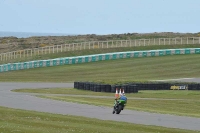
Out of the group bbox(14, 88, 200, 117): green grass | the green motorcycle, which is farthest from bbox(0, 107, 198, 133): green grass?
bbox(14, 88, 200, 117): green grass

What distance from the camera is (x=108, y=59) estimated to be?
246 feet

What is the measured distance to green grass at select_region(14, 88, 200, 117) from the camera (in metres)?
31.2

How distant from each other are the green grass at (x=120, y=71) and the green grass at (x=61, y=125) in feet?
97.7

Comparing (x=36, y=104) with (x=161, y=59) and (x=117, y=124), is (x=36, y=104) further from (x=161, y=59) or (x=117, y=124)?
(x=161, y=59)

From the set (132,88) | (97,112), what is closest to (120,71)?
(132,88)

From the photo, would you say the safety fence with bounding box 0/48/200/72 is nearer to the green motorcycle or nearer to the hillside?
the hillside

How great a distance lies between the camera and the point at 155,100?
36.6m

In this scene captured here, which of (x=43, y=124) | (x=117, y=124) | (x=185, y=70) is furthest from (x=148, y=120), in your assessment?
(x=185, y=70)

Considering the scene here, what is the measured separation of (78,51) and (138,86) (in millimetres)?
37358

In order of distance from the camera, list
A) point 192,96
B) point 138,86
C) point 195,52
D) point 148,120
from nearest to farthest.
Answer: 1. point 148,120
2. point 192,96
3. point 138,86
4. point 195,52

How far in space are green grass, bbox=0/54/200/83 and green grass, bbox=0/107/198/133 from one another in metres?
29.8

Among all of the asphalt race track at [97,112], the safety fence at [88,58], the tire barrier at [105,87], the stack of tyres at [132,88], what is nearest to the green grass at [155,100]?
the stack of tyres at [132,88]

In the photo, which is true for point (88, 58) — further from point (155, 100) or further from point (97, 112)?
point (97, 112)

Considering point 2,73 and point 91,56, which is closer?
point 2,73
